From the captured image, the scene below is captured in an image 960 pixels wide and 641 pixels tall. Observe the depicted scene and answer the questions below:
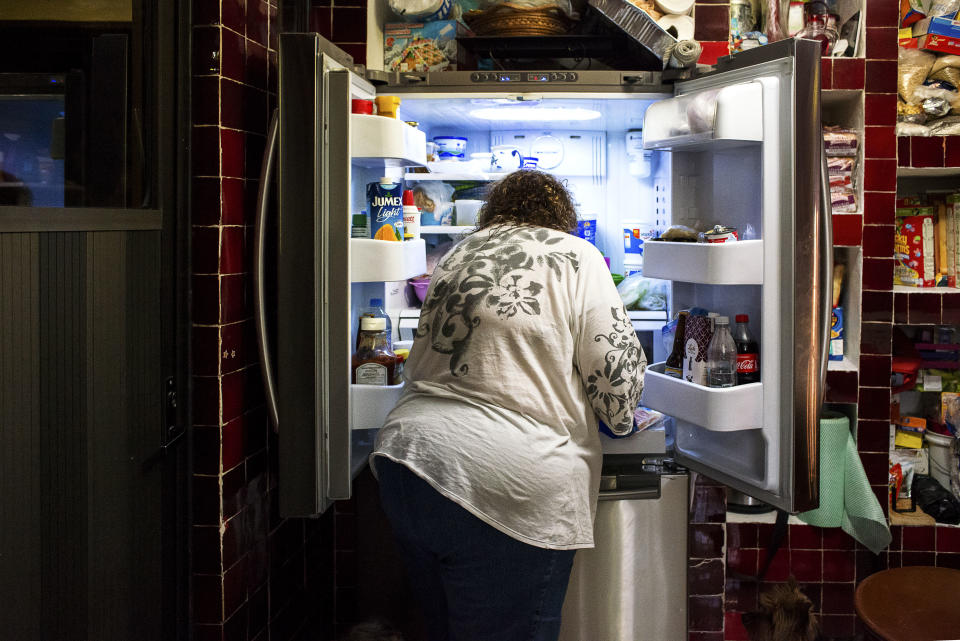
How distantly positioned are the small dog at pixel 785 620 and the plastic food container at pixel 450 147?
1.61m

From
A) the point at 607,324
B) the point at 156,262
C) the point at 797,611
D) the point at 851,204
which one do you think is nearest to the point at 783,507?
the point at 797,611

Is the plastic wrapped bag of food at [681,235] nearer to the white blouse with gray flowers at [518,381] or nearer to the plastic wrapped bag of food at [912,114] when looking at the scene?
the white blouse with gray flowers at [518,381]

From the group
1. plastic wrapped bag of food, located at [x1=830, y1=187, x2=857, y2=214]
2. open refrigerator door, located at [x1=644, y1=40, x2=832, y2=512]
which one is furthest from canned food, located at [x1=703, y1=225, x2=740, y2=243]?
plastic wrapped bag of food, located at [x1=830, y1=187, x2=857, y2=214]

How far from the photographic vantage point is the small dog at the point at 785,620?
2363 millimetres

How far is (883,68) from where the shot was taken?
2.82 metres

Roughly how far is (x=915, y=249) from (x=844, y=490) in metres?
0.89

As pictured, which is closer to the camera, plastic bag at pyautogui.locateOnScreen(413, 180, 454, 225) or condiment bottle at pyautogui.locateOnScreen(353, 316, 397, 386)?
condiment bottle at pyautogui.locateOnScreen(353, 316, 397, 386)

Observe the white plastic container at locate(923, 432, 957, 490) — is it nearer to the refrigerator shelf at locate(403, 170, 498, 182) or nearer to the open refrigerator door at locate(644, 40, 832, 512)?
the open refrigerator door at locate(644, 40, 832, 512)

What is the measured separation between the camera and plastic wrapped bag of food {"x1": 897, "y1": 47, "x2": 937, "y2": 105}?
9.70 feet

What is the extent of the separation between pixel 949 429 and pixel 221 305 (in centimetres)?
253

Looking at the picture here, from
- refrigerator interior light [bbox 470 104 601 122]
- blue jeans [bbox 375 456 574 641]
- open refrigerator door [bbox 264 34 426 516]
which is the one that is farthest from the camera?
refrigerator interior light [bbox 470 104 601 122]

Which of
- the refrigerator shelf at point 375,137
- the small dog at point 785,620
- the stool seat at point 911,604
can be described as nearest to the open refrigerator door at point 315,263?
the refrigerator shelf at point 375,137

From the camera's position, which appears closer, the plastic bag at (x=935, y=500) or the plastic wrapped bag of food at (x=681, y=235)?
the plastic wrapped bag of food at (x=681, y=235)

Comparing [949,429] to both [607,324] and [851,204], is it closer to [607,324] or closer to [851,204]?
[851,204]
